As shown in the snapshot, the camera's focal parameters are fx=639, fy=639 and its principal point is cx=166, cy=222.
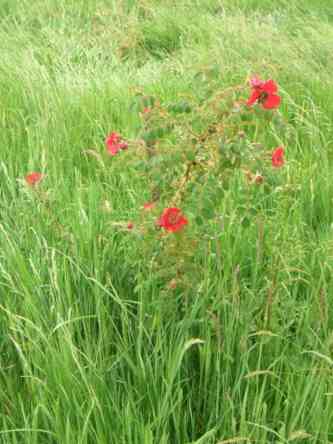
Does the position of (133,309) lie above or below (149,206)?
below

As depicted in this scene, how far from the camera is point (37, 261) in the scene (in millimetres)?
1817

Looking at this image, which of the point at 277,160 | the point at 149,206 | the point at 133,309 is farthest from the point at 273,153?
the point at 133,309

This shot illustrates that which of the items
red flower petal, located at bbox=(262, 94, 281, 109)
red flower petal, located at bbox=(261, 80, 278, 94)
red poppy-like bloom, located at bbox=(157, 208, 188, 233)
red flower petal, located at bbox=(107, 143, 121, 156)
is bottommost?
red poppy-like bloom, located at bbox=(157, 208, 188, 233)

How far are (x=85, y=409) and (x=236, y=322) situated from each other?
427 millimetres

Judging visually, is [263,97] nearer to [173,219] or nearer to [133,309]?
[173,219]

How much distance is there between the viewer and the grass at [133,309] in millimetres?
1430

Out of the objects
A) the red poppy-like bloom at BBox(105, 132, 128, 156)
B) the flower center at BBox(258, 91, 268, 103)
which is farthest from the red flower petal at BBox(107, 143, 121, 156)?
the flower center at BBox(258, 91, 268, 103)

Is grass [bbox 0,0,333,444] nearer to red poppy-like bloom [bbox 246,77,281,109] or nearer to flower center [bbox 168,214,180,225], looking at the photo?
flower center [bbox 168,214,180,225]

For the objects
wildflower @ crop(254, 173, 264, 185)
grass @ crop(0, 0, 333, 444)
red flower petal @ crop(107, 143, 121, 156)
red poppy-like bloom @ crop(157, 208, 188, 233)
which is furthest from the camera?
red flower petal @ crop(107, 143, 121, 156)

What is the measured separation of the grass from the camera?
143 cm

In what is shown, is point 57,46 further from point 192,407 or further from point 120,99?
point 192,407

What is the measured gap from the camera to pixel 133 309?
186 cm

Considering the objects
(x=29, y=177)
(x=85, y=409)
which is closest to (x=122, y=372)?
(x=85, y=409)

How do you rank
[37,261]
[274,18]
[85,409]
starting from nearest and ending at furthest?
[85,409] → [37,261] → [274,18]
